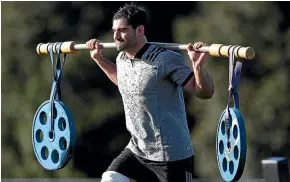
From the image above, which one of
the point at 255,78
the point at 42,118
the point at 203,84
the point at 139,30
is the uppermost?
the point at 139,30

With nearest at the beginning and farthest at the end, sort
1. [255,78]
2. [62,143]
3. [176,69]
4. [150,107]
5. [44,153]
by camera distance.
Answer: [176,69], [150,107], [62,143], [44,153], [255,78]

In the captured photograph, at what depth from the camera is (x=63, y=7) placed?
769 inches

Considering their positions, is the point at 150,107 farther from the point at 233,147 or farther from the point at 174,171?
the point at 233,147

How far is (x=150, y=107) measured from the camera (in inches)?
278

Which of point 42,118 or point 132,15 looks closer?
point 132,15

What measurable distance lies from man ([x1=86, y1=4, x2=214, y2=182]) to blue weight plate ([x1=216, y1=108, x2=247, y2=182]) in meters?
0.20

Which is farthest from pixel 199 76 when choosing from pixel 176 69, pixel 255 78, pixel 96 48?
pixel 255 78

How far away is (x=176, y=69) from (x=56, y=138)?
1.22 m

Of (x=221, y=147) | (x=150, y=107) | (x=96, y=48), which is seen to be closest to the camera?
(x=150, y=107)

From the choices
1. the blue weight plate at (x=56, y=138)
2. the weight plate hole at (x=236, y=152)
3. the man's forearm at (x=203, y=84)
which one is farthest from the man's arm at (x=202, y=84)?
the blue weight plate at (x=56, y=138)

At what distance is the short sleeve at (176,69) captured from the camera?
22.7 feet

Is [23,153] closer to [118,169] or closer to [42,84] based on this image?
[42,84]

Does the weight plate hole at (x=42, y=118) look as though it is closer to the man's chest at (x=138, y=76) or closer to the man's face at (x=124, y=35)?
the man's chest at (x=138, y=76)

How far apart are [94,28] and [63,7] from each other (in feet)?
2.09
